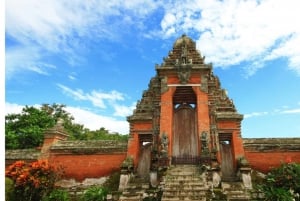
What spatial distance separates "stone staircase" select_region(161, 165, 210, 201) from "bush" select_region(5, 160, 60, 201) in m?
5.89

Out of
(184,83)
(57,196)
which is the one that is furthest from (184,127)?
(57,196)

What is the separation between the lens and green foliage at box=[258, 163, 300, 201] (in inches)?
435

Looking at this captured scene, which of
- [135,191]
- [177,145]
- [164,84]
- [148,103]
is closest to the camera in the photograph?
[135,191]

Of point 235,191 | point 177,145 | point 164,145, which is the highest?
point 177,145

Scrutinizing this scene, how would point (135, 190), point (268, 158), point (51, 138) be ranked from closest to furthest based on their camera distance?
point (135, 190), point (268, 158), point (51, 138)

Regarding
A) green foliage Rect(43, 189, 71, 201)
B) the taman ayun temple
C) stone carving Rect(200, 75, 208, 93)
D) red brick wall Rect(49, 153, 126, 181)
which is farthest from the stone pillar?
stone carving Rect(200, 75, 208, 93)

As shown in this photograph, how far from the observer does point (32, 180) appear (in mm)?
13031

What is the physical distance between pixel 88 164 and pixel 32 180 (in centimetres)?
299

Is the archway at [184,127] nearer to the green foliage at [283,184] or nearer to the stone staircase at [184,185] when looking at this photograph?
the stone staircase at [184,185]

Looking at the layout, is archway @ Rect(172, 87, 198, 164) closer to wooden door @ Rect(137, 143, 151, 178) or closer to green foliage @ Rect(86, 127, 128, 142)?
wooden door @ Rect(137, 143, 151, 178)

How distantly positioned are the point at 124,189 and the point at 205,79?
665 cm

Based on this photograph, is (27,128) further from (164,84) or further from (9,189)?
(164,84)

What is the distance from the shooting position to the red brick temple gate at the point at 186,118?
45.6 feet
